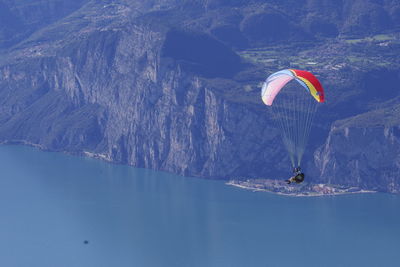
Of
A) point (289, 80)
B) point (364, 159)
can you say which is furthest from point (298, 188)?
point (289, 80)

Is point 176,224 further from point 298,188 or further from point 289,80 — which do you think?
point 289,80

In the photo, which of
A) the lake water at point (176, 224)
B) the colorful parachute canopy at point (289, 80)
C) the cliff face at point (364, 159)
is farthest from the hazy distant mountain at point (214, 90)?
the colorful parachute canopy at point (289, 80)

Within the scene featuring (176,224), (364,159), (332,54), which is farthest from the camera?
(332,54)

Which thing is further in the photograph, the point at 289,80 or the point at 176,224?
the point at 176,224

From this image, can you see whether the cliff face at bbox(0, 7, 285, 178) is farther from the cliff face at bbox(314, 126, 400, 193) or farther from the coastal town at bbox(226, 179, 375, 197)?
the cliff face at bbox(314, 126, 400, 193)

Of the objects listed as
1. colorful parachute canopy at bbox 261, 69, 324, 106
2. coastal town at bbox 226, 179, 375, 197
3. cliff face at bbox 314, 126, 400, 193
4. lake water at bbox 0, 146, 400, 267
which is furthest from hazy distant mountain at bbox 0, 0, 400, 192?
colorful parachute canopy at bbox 261, 69, 324, 106

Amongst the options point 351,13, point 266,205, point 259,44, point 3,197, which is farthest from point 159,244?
point 351,13
